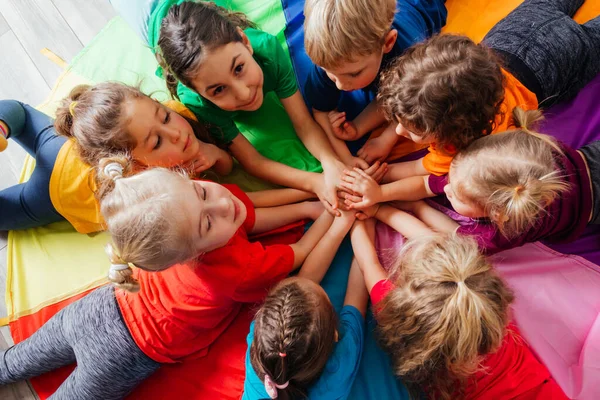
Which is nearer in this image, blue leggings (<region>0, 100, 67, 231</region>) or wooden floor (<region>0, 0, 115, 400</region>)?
blue leggings (<region>0, 100, 67, 231</region>)

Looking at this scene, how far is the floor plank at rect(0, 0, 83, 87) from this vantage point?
5.10 ft

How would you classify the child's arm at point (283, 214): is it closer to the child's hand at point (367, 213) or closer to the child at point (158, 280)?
the child at point (158, 280)

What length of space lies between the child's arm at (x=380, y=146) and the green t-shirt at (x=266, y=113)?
0.14 m

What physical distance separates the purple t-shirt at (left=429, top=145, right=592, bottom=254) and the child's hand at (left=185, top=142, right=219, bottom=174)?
710 mm

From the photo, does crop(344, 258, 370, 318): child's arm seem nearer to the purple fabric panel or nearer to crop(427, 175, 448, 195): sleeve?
crop(427, 175, 448, 195): sleeve

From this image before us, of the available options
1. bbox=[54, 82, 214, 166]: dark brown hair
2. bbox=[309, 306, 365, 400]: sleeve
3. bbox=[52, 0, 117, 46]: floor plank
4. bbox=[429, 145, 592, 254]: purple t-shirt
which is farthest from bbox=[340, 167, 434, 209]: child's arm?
bbox=[52, 0, 117, 46]: floor plank

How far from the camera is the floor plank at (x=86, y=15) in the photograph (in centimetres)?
156

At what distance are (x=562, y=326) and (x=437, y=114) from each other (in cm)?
57

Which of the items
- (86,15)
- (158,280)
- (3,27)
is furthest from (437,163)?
(3,27)

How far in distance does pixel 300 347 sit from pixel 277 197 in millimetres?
508

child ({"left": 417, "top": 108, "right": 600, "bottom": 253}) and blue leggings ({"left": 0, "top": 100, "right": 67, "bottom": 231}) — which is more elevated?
blue leggings ({"left": 0, "top": 100, "right": 67, "bottom": 231})

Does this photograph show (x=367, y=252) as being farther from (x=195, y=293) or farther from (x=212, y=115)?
(x=212, y=115)

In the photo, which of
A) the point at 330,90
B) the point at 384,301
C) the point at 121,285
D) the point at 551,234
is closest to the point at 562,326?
the point at 551,234

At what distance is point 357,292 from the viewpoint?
1.04 metres
